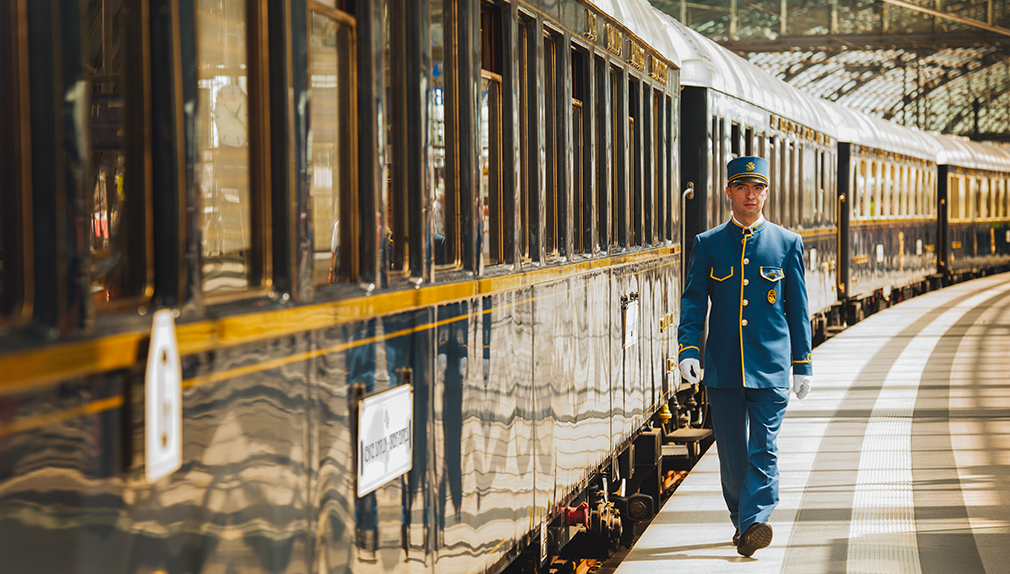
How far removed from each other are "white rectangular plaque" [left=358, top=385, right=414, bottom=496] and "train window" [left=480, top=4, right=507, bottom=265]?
1075 mm

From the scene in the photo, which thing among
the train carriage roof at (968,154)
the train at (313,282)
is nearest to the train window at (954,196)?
the train carriage roof at (968,154)

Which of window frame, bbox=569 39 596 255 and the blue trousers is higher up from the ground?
window frame, bbox=569 39 596 255

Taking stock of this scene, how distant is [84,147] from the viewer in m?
2.00

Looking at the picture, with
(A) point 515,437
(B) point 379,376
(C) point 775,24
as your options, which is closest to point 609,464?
(A) point 515,437

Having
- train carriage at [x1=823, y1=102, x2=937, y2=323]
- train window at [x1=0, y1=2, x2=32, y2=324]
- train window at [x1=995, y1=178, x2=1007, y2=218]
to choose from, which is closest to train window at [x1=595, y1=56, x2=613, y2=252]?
train window at [x1=0, y1=2, x2=32, y2=324]

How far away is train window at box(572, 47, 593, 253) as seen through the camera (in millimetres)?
5961

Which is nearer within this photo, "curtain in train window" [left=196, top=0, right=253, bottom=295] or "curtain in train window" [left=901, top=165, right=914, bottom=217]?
"curtain in train window" [left=196, top=0, right=253, bottom=295]

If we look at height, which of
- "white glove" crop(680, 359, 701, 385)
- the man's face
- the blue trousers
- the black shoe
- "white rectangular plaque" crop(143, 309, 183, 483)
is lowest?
the black shoe

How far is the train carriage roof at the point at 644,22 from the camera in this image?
21.7 ft

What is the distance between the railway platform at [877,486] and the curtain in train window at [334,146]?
9.11ft

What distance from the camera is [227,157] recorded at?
2.98 m

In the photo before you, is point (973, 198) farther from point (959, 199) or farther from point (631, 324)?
point (631, 324)

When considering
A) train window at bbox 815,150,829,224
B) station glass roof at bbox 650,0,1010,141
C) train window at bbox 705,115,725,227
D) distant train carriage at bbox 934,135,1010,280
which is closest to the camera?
train window at bbox 705,115,725,227

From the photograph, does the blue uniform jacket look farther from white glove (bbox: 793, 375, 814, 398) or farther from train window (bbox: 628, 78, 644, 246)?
train window (bbox: 628, 78, 644, 246)
